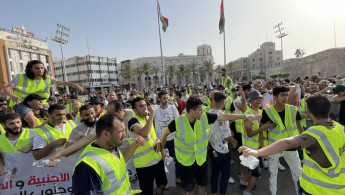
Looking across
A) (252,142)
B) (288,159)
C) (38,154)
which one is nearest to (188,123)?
(252,142)

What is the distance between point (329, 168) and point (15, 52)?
49.8m

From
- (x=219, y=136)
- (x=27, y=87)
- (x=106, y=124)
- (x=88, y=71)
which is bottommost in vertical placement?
(x=219, y=136)

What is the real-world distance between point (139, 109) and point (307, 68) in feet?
220

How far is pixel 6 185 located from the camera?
294 centimetres

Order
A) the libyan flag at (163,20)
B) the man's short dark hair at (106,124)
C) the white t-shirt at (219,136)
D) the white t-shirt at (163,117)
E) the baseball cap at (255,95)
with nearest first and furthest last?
the man's short dark hair at (106,124) → the white t-shirt at (219,136) → the baseball cap at (255,95) → the white t-shirt at (163,117) → the libyan flag at (163,20)

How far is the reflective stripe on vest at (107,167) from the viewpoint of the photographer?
1.71m

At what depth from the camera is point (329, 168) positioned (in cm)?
204

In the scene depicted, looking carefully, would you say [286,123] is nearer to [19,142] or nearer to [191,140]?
[191,140]

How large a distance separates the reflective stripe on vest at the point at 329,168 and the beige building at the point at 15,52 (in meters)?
44.8

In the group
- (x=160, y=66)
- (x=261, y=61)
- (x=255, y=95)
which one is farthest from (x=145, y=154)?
(x=261, y=61)

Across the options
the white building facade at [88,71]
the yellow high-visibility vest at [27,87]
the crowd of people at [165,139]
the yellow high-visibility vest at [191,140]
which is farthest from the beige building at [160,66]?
the yellow high-visibility vest at [191,140]

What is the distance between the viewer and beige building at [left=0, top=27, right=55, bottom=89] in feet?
116

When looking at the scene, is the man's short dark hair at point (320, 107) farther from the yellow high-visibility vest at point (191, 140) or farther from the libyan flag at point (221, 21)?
the libyan flag at point (221, 21)

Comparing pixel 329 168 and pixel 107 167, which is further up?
pixel 107 167
